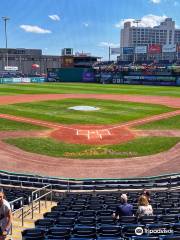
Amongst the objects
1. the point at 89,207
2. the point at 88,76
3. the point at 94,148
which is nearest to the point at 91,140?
the point at 94,148

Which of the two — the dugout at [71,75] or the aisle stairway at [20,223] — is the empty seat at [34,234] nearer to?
the aisle stairway at [20,223]

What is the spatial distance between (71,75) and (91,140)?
85203mm

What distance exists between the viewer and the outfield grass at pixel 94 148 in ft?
104

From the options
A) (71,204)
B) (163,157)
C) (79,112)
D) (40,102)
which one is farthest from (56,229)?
(40,102)

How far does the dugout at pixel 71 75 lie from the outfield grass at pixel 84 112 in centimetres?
5225

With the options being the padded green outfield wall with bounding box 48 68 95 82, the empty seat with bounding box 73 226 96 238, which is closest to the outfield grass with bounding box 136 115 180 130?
the empty seat with bounding box 73 226 96 238

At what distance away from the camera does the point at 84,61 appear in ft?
419

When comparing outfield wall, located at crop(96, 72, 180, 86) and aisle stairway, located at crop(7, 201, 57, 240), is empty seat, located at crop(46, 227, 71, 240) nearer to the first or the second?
aisle stairway, located at crop(7, 201, 57, 240)

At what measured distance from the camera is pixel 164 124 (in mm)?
44156

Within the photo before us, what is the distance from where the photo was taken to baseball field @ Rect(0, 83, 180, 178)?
93.0 ft

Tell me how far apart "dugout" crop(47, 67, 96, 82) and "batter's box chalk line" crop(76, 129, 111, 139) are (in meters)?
77.3

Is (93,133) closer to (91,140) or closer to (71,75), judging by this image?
(91,140)

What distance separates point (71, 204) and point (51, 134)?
22980mm

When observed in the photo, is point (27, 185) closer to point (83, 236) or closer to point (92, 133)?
point (83, 236)
